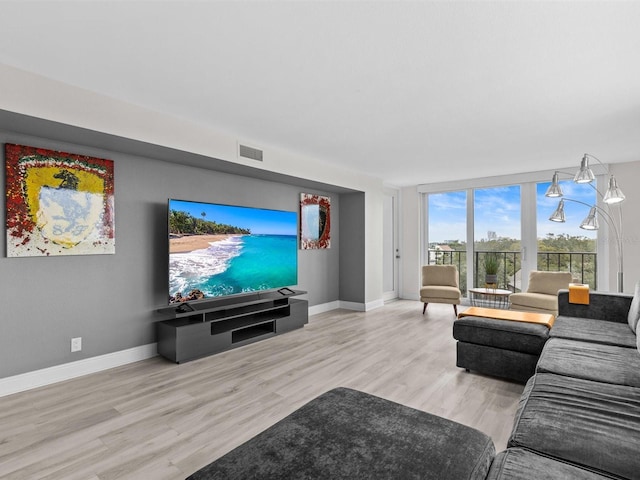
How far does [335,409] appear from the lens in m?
1.52

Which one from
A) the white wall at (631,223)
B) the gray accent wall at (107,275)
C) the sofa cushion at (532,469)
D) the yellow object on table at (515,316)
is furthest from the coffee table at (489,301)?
the sofa cushion at (532,469)

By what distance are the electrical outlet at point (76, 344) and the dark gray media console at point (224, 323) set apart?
68 cm

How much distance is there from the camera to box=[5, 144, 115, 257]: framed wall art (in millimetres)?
2732

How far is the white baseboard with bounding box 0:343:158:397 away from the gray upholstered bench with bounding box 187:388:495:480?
2.59m

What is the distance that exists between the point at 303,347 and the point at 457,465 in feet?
9.43

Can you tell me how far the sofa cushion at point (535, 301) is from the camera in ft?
15.2

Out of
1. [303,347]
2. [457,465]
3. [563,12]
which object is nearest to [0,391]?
[303,347]

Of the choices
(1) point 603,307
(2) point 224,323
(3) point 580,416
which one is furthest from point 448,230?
(3) point 580,416

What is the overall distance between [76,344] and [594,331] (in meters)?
4.42

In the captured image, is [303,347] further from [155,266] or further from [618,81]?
[618,81]

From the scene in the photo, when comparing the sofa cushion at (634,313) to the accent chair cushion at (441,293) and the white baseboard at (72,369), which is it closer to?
the accent chair cushion at (441,293)

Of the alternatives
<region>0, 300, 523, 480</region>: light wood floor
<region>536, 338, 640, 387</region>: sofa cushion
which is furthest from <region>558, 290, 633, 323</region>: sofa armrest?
<region>0, 300, 523, 480</region>: light wood floor

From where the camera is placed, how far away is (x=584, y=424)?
1.44 m

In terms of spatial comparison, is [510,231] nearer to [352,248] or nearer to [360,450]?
[352,248]
